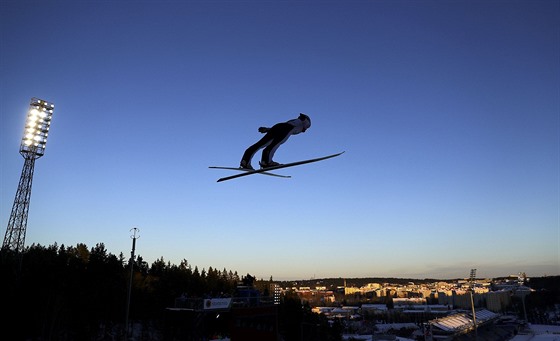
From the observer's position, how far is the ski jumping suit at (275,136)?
359 inches

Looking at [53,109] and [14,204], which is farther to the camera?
[53,109]

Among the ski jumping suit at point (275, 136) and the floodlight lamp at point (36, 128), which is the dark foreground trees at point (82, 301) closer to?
the floodlight lamp at point (36, 128)

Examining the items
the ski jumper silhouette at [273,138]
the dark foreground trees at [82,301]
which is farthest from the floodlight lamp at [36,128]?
the ski jumper silhouette at [273,138]

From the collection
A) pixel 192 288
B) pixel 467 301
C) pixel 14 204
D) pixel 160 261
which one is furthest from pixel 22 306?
pixel 467 301

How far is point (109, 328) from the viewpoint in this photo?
44594 millimetres

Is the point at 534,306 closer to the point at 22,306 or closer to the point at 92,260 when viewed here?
the point at 92,260

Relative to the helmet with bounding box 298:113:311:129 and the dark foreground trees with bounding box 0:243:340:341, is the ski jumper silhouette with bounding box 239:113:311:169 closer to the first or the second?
the helmet with bounding box 298:113:311:129

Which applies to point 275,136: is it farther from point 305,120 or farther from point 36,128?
point 36,128

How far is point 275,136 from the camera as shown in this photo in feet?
30.2

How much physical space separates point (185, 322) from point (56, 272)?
47.1 feet

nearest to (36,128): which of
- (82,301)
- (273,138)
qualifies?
(82,301)

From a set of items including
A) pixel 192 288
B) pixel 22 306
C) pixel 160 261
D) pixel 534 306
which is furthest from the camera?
pixel 534 306

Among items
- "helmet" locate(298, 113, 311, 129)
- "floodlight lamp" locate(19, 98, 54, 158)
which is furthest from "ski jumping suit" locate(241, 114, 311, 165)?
"floodlight lamp" locate(19, 98, 54, 158)

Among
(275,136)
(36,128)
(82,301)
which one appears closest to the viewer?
(275,136)
